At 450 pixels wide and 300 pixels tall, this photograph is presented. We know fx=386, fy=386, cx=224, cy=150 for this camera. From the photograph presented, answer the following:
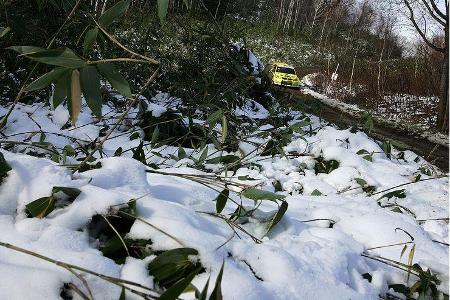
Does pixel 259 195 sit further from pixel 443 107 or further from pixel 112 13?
pixel 443 107

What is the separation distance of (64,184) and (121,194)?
0.42 feet

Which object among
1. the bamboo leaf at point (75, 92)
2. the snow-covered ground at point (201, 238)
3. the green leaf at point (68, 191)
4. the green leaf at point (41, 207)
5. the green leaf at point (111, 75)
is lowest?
the snow-covered ground at point (201, 238)

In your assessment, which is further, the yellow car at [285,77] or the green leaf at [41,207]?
the yellow car at [285,77]

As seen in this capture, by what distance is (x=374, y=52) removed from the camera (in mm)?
33281

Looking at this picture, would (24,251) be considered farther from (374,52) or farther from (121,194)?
(374,52)

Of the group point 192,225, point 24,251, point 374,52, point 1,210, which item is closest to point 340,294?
point 192,225

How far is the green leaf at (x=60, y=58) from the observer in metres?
0.76

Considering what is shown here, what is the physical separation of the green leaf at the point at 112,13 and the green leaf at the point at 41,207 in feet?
1.45

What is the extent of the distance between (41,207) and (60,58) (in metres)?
0.31

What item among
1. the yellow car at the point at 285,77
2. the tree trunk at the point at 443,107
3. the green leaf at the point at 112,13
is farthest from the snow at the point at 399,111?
the green leaf at the point at 112,13

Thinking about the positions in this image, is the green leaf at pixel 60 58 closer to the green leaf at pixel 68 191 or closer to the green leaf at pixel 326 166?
the green leaf at pixel 68 191

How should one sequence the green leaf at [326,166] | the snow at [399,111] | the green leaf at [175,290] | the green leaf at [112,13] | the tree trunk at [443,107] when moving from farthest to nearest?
the tree trunk at [443,107], the snow at [399,111], the green leaf at [326,166], the green leaf at [112,13], the green leaf at [175,290]

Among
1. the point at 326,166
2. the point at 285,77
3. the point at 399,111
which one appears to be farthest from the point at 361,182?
the point at 285,77

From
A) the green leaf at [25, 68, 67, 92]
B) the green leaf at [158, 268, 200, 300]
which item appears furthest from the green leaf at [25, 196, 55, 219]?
the green leaf at [158, 268, 200, 300]
